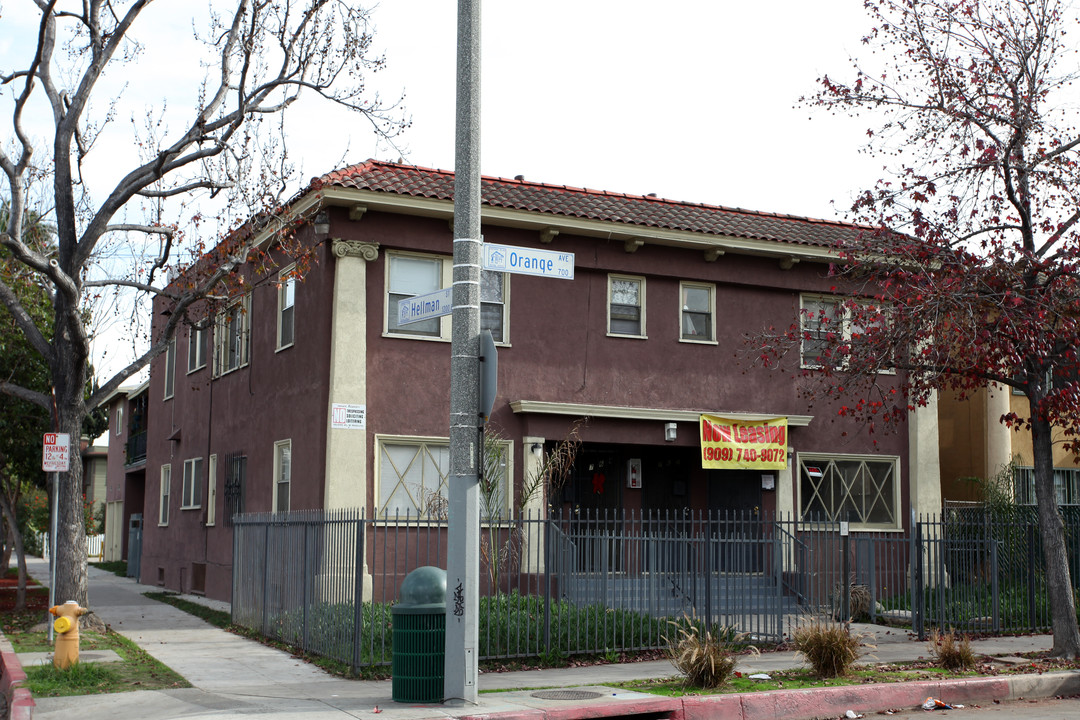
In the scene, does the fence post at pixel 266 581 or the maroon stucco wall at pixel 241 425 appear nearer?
the fence post at pixel 266 581

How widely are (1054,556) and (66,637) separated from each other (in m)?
11.6

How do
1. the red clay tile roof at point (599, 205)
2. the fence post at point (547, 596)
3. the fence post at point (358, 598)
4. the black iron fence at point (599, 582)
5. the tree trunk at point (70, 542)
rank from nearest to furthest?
1. the fence post at point (358, 598)
2. the black iron fence at point (599, 582)
3. the fence post at point (547, 596)
4. the tree trunk at point (70, 542)
5. the red clay tile roof at point (599, 205)

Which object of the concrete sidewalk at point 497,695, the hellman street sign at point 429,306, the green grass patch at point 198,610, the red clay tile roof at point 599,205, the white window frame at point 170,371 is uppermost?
the red clay tile roof at point 599,205

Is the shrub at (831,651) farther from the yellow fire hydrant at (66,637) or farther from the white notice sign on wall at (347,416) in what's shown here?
the white notice sign on wall at (347,416)

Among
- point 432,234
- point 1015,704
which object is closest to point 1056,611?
point 1015,704

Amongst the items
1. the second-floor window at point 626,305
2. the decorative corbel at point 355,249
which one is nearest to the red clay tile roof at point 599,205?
the decorative corbel at point 355,249

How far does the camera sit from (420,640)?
989 centimetres

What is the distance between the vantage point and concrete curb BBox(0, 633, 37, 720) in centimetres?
941

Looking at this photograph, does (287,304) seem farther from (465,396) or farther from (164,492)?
(465,396)

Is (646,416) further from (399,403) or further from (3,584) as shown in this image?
(3,584)

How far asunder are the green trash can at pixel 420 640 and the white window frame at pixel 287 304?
9.33 metres

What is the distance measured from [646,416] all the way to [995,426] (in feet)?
25.8

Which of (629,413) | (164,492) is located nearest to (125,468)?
(164,492)

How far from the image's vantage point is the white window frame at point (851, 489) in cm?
2020
